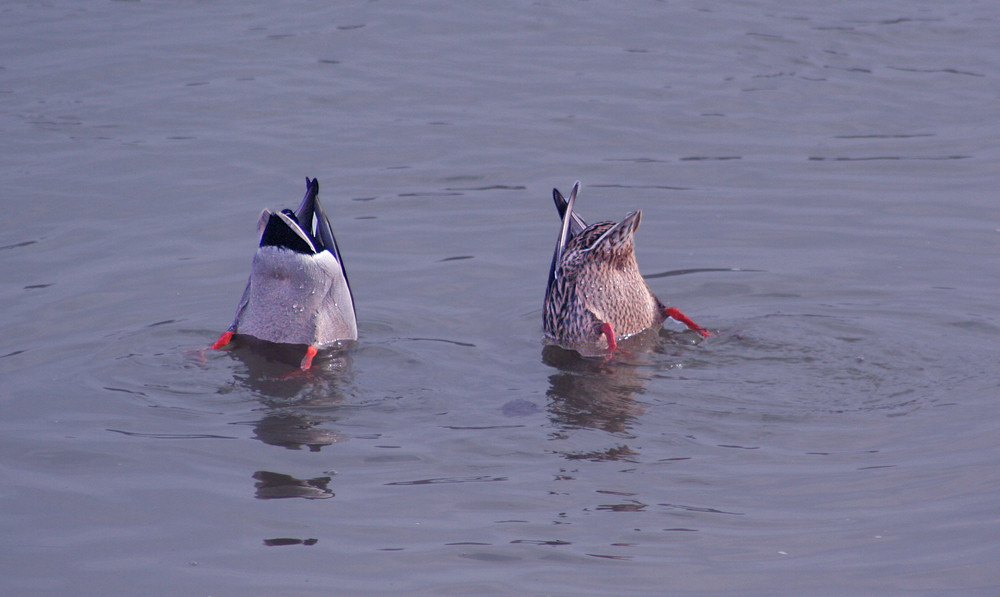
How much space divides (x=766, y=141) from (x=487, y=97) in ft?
9.60

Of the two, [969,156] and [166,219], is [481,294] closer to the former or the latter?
[166,219]

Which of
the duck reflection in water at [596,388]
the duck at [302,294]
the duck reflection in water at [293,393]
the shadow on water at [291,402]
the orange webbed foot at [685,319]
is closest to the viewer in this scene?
the shadow on water at [291,402]

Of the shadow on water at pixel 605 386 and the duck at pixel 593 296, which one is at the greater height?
the duck at pixel 593 296

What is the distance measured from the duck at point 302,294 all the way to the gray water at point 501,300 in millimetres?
232

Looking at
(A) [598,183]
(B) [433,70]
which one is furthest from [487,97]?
(A) [598,183]

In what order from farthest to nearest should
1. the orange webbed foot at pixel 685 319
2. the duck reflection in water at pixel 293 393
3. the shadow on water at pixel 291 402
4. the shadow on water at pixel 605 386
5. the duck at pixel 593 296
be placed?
the duck at pixel 593 296, the orange webbed foot at pixel 685 319, the shadow on water at pixel 605 386, the duck reflection in water at pixel 293 393, the shadow on water at pixel 291 402

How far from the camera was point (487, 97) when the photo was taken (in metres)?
12.7

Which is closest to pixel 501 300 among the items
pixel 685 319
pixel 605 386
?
pixel 685 319

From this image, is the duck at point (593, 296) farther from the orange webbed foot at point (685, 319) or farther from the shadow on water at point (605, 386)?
the shadow on water at point (605, 386)

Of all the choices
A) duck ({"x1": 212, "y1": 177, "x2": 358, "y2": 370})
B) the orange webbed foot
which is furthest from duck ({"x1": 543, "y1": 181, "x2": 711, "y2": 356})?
duck ({"x1": 212, "y1": 177, "x2": 358, "y2": 370})

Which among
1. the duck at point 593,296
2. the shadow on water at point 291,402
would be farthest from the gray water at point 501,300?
the duck at point 593,296

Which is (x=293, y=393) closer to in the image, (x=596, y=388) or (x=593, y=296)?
(x=596, y=388)

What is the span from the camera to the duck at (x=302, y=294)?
742 cm

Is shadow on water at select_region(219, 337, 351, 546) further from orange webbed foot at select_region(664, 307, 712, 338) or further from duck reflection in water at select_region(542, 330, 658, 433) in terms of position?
orange webbed foot at select_region(664, 307, 712, 338)
